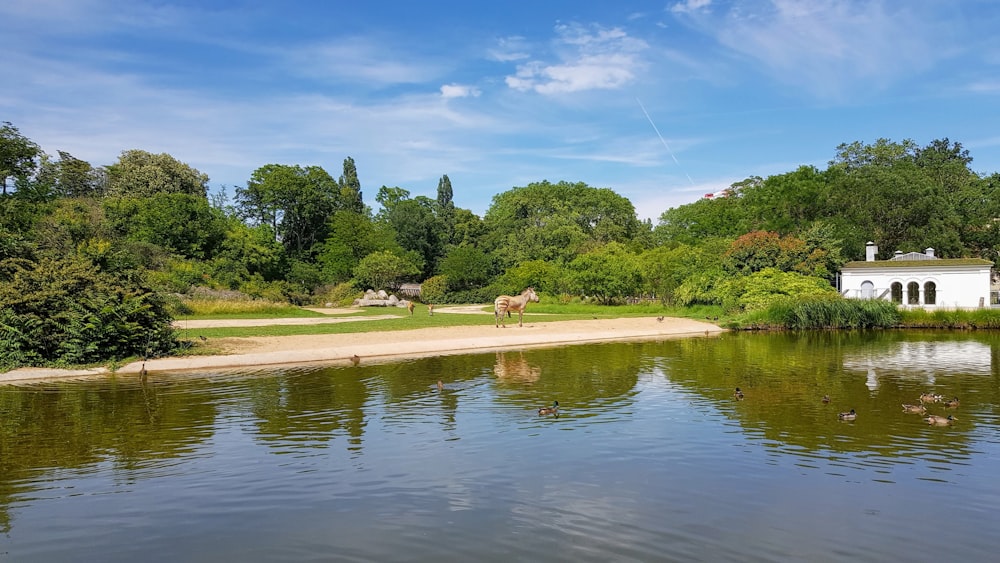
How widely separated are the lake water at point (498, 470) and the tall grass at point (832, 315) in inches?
672

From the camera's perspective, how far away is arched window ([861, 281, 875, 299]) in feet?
148

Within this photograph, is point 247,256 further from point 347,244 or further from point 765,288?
point 765,288

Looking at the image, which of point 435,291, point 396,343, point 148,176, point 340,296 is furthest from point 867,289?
point 148,176

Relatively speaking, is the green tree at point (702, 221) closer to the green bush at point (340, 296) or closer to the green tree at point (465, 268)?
the green tree at point (465, 268)

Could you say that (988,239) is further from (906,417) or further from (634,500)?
(634,500)

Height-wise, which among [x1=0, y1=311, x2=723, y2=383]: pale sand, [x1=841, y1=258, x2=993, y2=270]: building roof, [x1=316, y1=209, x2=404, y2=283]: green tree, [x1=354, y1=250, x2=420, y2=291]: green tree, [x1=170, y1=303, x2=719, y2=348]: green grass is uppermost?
[x1=316, y1=209, x2=404, y2=283]: green tree

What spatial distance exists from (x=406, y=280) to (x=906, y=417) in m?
59.9

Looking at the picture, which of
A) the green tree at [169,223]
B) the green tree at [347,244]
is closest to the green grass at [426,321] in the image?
the green tree at [347,244]

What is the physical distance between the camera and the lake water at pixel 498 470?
24.1 ft

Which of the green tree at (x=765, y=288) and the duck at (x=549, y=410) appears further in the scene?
the green tree at (x=765, y=288)

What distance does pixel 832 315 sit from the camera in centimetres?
3444

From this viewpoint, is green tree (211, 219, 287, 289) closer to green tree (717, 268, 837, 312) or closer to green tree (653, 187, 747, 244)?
green tree (717, 268, 837, 312)

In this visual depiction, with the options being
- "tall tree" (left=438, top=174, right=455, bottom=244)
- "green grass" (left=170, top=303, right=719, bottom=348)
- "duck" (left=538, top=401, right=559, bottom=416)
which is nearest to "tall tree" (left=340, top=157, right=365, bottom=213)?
"tall tree" (left=438, top=174, right=455, bottom=244)

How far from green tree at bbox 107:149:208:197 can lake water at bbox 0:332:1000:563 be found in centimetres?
5056
